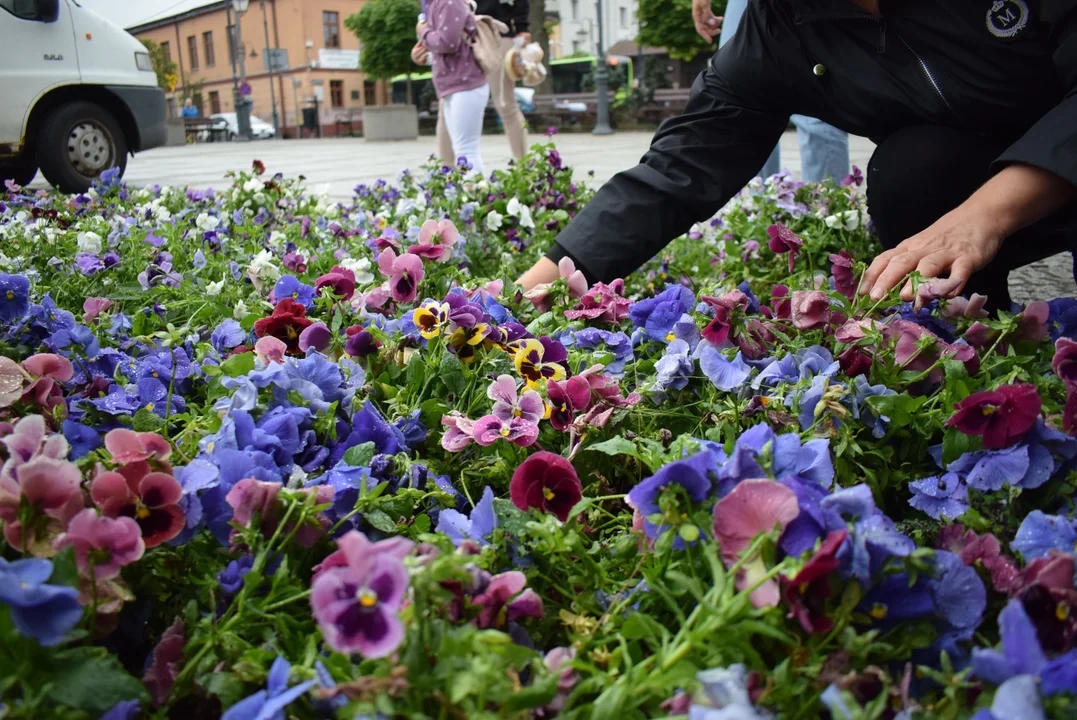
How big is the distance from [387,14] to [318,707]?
1338 inches

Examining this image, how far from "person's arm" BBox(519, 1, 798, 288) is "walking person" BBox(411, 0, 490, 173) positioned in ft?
10.7

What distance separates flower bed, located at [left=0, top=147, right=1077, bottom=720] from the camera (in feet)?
2.18

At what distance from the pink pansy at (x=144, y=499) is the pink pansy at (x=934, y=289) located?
37.9 inches

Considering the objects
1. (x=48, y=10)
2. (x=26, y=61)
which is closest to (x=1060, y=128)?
(x=26, y=61)

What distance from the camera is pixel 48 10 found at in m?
6.52

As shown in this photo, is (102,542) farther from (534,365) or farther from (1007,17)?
(1007,17)

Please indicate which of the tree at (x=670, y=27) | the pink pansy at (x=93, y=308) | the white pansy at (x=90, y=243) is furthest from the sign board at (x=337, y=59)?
the pink pansy at (x=93, y=308)

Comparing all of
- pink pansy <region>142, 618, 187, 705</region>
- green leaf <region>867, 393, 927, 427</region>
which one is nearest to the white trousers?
green leaf <region>867, 393, 927, 427</region>

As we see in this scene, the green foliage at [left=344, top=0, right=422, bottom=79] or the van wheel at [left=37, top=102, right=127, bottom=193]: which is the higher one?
the green foliage at [left=344, top=0, right=422, bottom=79]

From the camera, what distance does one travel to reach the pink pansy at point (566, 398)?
1173mm

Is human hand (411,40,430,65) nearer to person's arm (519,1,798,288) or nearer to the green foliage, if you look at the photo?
person's arm (519,1,798,288)

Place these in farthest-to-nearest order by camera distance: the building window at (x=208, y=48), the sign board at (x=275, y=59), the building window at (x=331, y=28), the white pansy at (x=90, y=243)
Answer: the building window at (x=208, y=48), the building window at (x=331, y=28), the sign board at (x=275, y=59), the white pansy at (x=90, y=243)

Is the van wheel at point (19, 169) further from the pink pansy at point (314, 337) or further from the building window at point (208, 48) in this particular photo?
the building window at point (208, 48)

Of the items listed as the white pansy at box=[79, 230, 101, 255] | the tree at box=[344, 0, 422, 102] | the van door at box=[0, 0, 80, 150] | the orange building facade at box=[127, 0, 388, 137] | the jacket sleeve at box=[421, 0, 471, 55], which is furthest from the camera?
the orange building facade at box=[127, 0, 388, 137]
